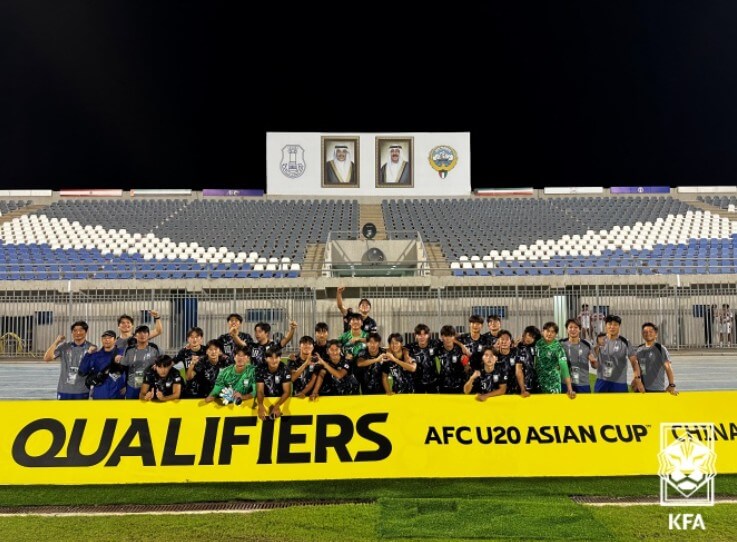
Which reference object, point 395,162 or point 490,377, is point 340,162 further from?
point 490,377

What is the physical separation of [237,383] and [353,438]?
1.53 meters

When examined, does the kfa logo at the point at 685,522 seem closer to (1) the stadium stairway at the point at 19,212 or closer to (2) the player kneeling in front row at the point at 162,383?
(2) the player kneeling in front row at the point at 162,383

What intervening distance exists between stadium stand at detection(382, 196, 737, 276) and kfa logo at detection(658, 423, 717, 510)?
1482 centimetres

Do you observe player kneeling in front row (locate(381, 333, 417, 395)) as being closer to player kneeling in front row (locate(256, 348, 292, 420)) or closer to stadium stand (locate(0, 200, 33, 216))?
player kneeling in front row (locate(256, 348, 292, 420))

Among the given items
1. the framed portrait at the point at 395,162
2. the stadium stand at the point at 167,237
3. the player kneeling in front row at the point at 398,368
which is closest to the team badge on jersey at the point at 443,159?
the framed portrait at the point at 395,162

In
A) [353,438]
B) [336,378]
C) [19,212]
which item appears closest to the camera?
[353,438]

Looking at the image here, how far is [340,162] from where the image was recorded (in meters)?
32.5

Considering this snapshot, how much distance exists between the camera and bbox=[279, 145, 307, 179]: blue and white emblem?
32.5 meters

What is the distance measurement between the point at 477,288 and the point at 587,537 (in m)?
15.4

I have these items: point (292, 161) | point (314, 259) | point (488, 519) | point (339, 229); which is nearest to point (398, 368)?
point (488, 519)

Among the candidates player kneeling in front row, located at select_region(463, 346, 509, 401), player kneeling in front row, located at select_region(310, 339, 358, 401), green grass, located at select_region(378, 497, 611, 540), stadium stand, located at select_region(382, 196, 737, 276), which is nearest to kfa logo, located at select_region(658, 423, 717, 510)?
green grass, located at select_region(378, 497, 611, 540)

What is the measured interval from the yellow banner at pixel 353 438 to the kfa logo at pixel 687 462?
92 mm

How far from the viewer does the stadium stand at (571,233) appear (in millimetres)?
22797

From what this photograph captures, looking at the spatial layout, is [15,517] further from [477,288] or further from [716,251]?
[716,251]
